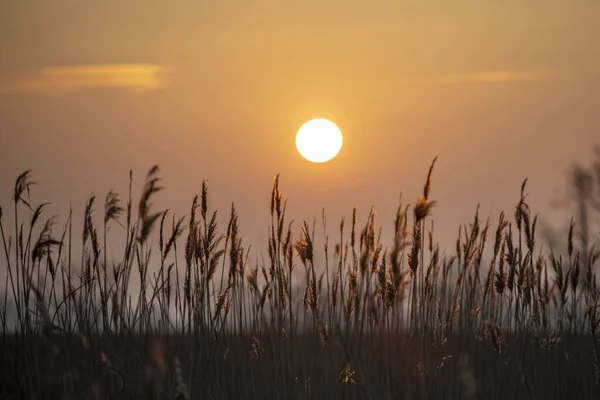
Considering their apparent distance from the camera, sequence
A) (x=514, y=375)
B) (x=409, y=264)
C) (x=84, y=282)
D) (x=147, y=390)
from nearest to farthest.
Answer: (x=147, y=390) → (x=409, y=264) → (x=84, y=282) → (x=514, y=375)

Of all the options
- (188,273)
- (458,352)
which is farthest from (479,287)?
(188,273)

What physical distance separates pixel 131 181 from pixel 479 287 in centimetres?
220

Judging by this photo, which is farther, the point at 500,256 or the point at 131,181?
the point at 500,256

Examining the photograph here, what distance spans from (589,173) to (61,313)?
15.1 ft

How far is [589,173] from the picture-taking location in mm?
6383

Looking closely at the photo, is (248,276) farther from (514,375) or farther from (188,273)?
(514,375)

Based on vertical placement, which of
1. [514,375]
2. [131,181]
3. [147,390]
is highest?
[131,181]

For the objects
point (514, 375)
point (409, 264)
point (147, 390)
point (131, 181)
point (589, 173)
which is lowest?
point (514, 375)

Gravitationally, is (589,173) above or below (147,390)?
above

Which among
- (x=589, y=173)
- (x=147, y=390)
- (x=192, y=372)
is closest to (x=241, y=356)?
(x=192, y=372)

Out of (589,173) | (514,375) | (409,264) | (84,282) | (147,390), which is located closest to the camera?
(147,390)

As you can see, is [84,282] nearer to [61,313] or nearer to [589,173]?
[61,313]

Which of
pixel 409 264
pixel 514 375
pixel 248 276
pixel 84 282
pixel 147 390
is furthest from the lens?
pixel 514 375

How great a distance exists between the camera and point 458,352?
3.59m
